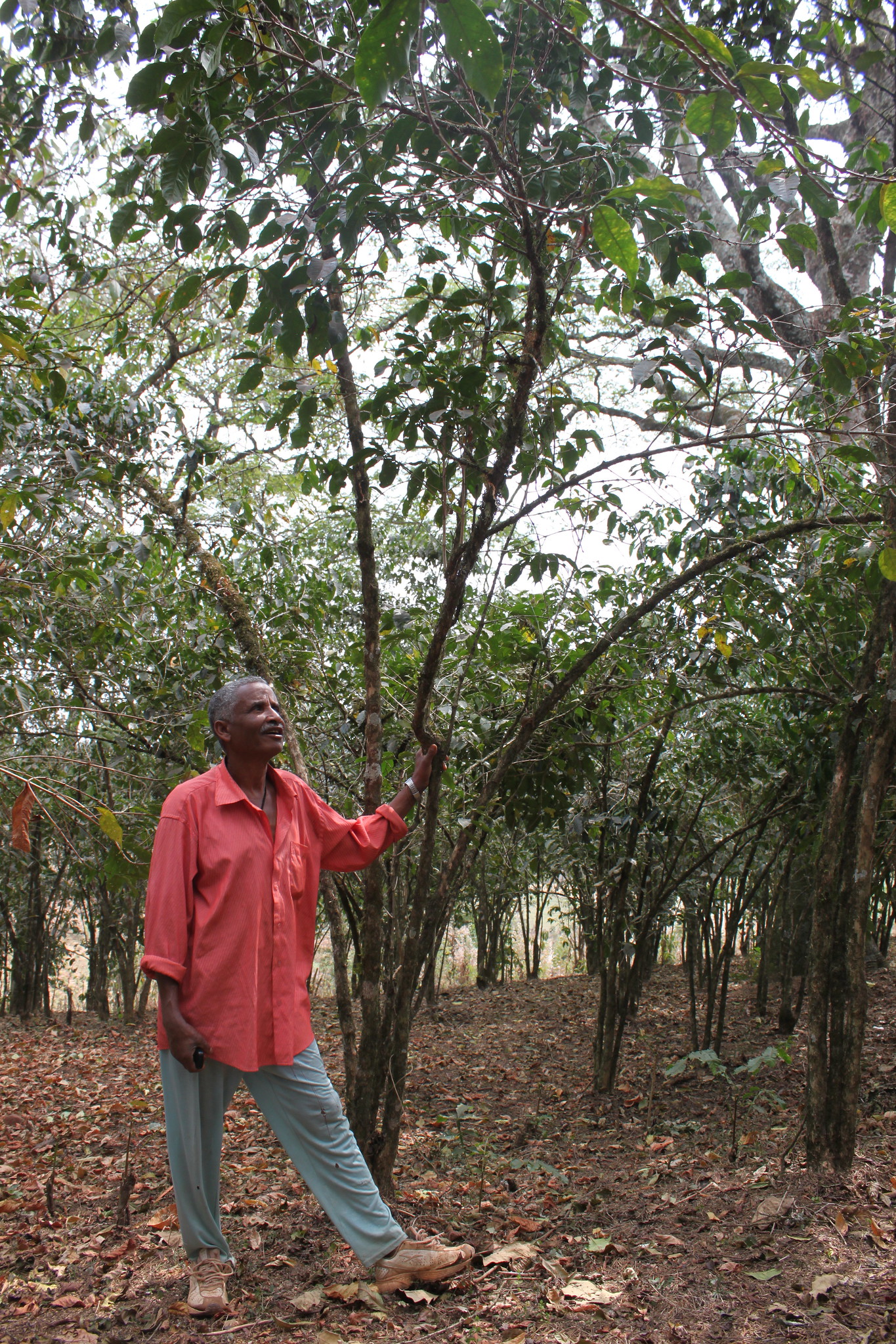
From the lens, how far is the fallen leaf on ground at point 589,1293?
2.41 m

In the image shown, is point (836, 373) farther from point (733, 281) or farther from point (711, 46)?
point (711, 46)

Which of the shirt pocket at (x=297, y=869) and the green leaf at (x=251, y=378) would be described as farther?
the shirt pocket at (x=297, y=869)

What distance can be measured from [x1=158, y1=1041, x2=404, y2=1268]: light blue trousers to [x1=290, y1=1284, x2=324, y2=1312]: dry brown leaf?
20cm

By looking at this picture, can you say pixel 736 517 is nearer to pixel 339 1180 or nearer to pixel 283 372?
pixel 339 1180

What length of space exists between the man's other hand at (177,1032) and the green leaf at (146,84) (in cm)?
208

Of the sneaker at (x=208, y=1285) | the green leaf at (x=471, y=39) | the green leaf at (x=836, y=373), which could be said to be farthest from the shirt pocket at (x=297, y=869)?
the green leaf at (x=836, y=373)

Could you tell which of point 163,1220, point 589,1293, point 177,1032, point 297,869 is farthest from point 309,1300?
point 297,869

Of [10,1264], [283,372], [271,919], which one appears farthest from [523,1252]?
[283,372]

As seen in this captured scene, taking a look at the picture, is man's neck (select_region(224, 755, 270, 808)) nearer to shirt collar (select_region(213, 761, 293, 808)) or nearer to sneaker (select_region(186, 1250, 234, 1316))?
shirt collar (select_region(213, 761, 293, 808))

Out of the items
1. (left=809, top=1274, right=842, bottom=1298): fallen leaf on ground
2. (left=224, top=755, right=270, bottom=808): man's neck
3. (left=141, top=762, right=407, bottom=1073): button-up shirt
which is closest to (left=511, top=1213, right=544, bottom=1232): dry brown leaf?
(left=809, top=1274, right=842, bottom=1298): fallen leaf on ground

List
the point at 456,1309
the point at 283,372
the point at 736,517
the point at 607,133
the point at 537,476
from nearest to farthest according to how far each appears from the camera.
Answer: the point at 456,1309 → the point at 607,133 → the point at 537,476 → the point at 736,517 → the point at 283,372

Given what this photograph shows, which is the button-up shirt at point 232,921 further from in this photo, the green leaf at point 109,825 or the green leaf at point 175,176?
the green leaf at point 175,176

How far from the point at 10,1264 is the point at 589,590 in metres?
3.74

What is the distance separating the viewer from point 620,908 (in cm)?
498
